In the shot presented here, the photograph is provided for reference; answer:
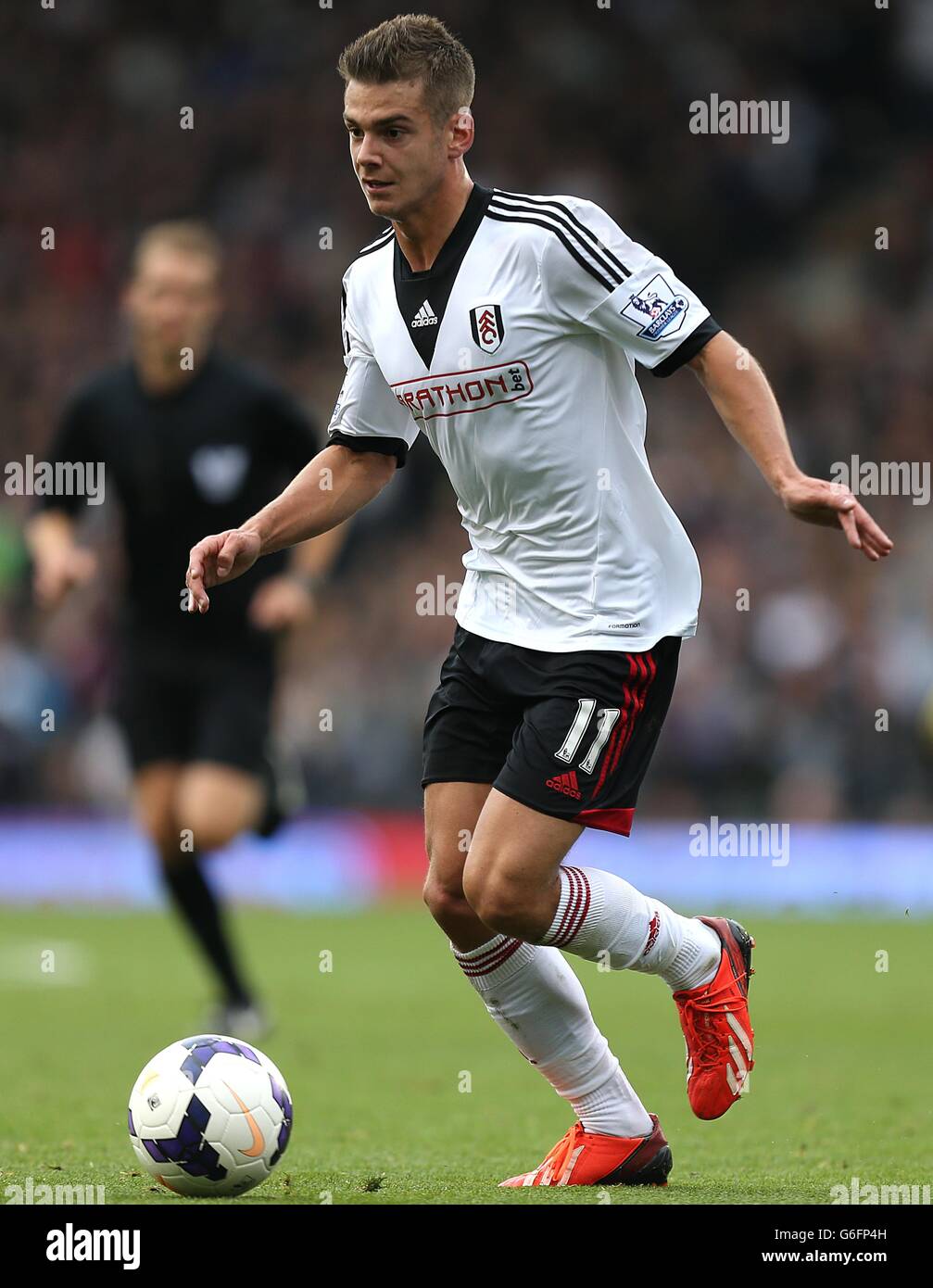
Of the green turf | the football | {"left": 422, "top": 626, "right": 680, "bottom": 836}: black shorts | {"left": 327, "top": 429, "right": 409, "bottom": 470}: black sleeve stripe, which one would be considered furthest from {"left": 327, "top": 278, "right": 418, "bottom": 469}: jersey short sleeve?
the green turf

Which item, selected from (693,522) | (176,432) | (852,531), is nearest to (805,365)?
(693,522)

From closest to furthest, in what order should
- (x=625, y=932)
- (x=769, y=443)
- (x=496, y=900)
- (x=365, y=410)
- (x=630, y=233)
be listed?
(x=769, y=443) → (x=496, y=900) → (x=625, y=932) → (x=365, y=410) → (x=630, y=233)

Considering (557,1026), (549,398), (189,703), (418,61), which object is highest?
(418,61)

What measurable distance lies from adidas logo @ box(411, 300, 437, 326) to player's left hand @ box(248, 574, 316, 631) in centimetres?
290

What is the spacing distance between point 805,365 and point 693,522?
2.93 metres

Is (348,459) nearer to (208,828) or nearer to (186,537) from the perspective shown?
(208,828)

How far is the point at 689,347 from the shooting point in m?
4.53

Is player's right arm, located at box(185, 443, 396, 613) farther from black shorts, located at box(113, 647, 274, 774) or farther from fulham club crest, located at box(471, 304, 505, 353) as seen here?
black shorts, located at box(113, 647, 274, 774)

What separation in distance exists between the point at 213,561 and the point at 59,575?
291 cm

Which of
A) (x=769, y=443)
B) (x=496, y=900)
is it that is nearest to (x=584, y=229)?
(x=769, y=443)

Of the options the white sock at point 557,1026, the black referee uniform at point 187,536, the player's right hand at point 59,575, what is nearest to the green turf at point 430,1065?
the white sock at point 557,1026

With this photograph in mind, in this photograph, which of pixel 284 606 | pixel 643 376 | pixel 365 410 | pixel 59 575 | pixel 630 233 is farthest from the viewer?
pixel 630 233

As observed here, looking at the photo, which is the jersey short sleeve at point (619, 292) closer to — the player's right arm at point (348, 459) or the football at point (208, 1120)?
the player's right arm at point (348, 459)
